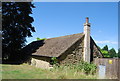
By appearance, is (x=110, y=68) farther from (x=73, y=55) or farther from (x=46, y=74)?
(x=46, y=74)

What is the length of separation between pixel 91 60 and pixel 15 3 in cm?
1504

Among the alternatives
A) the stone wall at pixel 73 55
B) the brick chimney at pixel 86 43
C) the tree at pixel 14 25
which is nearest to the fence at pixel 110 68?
the brick chimney at pixel 86 43

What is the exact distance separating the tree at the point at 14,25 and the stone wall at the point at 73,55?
10786 mm

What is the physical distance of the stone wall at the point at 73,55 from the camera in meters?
15.3

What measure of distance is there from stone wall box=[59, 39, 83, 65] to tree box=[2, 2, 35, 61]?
10.8 meters

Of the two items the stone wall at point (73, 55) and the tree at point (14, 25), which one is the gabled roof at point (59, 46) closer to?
the stone wall at point (73, 55)

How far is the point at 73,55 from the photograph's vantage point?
16.0m

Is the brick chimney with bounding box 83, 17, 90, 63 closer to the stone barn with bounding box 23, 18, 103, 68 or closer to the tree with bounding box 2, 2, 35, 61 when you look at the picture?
the stone barn with bounding box 23, 18, 103, 68

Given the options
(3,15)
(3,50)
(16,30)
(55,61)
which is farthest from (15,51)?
(55,61)

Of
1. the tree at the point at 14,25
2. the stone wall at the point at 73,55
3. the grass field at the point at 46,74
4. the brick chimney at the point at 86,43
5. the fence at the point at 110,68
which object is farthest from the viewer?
the tree at the point at 14,25

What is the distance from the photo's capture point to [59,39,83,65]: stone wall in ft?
50.1

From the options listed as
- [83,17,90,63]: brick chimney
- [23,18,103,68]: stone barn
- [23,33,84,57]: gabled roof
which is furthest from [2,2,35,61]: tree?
[83,17,90,63]: brick chimney

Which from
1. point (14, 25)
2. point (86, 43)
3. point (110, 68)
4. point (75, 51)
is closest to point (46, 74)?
point (75, 51)

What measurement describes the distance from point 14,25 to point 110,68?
53.8ft
